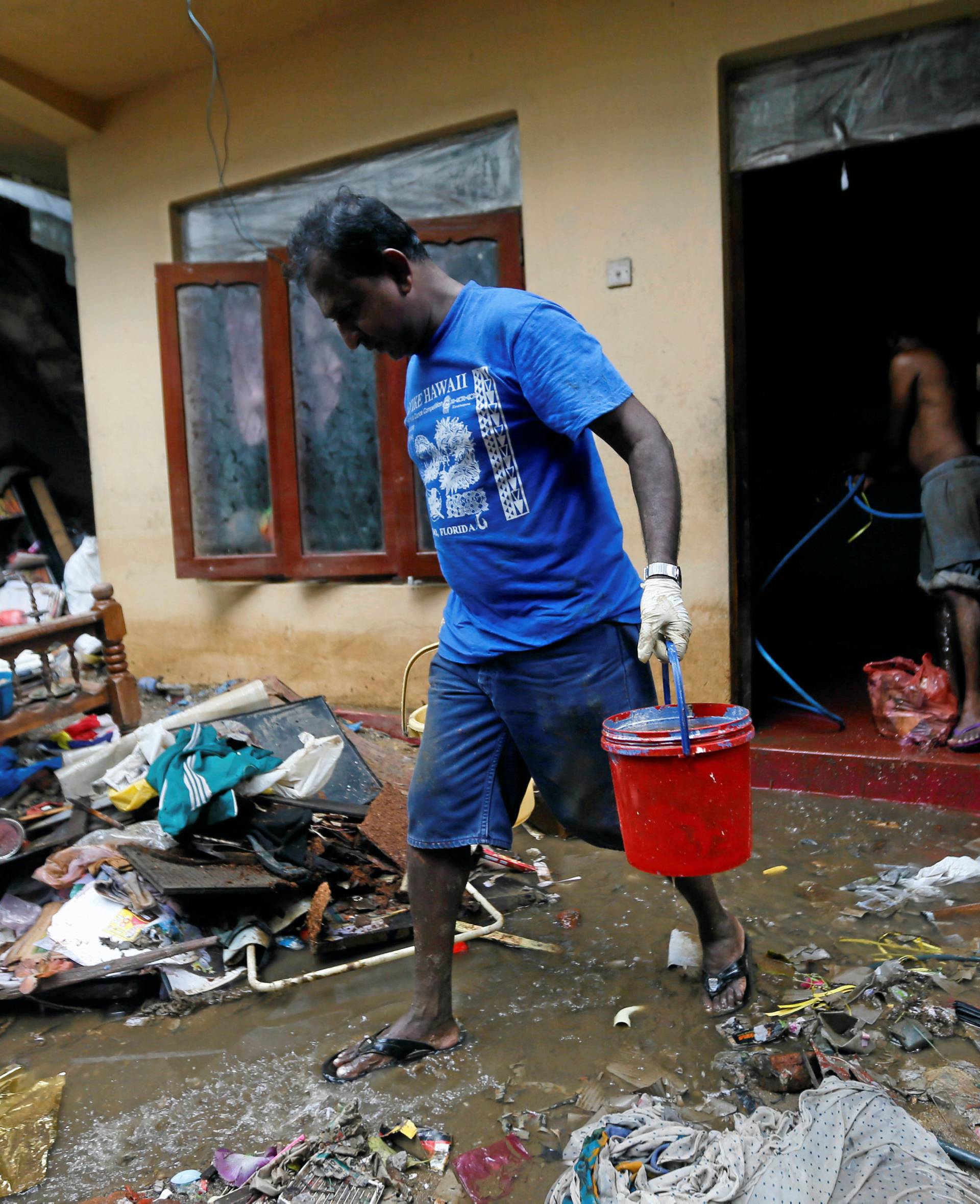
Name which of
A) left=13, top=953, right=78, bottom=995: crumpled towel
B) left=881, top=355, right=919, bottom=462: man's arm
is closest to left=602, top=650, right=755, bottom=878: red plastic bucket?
→ left=13, top=953, right=78, bottom=995: crumpled towel

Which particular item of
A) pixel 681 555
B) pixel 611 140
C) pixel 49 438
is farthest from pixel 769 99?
pixel 49 438

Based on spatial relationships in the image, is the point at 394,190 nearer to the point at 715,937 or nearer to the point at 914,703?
the point at 914,703

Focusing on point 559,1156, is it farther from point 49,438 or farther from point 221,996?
point 49,438

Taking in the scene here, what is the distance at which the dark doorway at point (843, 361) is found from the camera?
666 cm

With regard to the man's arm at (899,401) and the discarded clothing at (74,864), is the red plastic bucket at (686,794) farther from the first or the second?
the man's arm at (899,401)

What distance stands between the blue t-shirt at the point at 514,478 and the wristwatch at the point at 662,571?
242 millimetres

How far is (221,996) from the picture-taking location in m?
Result: 2.63

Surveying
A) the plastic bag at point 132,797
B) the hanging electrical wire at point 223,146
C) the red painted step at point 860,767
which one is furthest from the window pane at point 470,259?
the red painted step at point 860,767

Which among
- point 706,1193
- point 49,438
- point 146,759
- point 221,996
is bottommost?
point 221,996

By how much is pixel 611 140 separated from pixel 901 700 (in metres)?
2.90

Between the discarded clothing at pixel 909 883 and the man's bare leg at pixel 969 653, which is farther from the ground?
the man's bare leg at pixel 969 653

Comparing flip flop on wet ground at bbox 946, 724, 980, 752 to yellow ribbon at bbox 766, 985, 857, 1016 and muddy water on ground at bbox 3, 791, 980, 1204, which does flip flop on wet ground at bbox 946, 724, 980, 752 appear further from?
yellow ribbon at bbox 766, 985, 857, 1016

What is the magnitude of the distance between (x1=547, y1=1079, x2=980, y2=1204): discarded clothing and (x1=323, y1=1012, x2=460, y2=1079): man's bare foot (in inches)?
19.1

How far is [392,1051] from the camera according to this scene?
220cm
